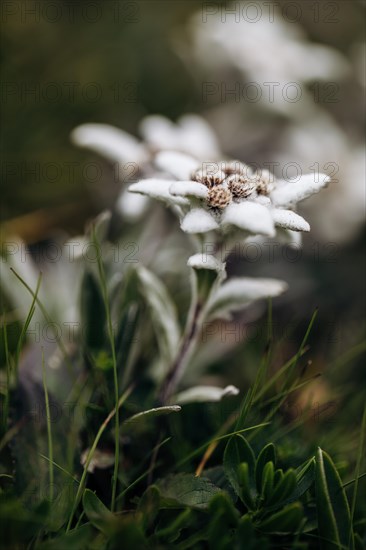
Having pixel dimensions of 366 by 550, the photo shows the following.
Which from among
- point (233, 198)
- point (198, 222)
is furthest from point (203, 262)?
point (233, 198)

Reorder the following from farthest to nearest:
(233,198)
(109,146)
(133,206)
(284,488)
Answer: (109,146) < (133,206) < (233,198) < (284,488)

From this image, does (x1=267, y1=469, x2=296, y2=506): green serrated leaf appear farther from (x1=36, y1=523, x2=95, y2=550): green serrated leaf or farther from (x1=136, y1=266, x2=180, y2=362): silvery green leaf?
(x1=136, y1=266, x2=180, y2=362): silvery green leaf

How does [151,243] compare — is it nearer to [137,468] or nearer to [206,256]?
[206,256]

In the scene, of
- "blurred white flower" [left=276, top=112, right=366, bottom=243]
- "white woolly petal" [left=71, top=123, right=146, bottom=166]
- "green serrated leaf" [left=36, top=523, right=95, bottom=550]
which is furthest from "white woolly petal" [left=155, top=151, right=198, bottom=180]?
"blurred white flower" [left=276, top=112, right=366, bottom=243]

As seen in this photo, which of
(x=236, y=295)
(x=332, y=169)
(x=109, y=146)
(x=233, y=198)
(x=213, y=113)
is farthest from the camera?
(x=213, y=113)

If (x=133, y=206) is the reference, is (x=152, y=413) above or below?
below

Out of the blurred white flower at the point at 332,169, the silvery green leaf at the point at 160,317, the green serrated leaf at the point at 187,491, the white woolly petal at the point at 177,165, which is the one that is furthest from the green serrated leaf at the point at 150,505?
the blurred white flower at the point at 332,169

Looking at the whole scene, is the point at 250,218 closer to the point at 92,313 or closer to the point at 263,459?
the point at 263,459

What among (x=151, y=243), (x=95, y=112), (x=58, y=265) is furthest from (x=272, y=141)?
(x=58, y=265)
